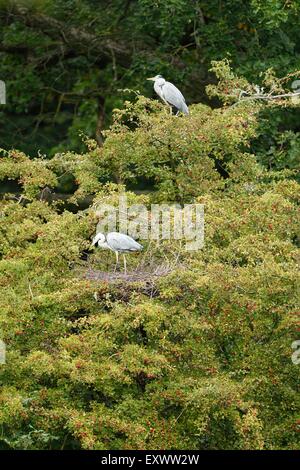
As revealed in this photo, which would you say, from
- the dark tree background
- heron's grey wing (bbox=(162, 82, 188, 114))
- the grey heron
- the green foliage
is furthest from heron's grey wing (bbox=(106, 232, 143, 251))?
the dark tree background

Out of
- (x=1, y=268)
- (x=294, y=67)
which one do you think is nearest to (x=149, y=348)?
(x=1, y=268)

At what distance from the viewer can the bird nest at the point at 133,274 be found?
1044 centimetres

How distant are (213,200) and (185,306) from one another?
5.10 feet

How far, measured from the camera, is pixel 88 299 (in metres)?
10.7

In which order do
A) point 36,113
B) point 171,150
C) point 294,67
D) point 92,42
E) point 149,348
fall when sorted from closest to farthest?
1. point 149,348
2. point 171,150
3. point 294,67
4. point 92,42
5. point 36,113

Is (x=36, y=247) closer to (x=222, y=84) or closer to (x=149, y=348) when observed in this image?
(x=149, y=348)

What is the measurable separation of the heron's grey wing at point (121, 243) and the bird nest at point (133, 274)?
0.60 feet

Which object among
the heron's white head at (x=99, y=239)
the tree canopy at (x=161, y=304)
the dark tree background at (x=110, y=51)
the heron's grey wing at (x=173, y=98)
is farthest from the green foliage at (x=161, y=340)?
the dark tree background at (x=110, y=51)

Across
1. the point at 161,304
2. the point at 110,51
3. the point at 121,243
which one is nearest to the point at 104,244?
the point at 121,243

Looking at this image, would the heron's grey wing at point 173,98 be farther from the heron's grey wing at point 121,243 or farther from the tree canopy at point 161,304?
the heron's grey wing at point 121,243

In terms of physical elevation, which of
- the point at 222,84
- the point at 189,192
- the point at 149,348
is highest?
the point at 222,84

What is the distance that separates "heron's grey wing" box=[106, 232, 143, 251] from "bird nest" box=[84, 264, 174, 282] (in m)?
0.18

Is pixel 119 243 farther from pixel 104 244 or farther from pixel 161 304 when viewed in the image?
pixel 161 304

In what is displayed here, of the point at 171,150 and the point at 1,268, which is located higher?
the point at 171,150
